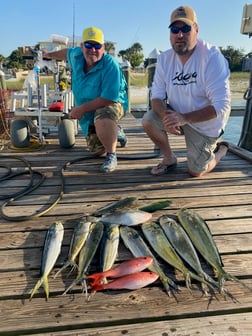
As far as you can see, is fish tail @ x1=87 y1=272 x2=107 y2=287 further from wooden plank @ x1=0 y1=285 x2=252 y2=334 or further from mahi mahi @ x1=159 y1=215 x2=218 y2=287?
mahi mahi @ x1=159 y1=215 x2=218 y2=287

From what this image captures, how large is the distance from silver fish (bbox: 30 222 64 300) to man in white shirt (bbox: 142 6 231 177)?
1.46 m

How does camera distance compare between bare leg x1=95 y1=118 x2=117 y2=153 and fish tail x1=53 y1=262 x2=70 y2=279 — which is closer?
fish tail x1=53 y1=262 x2=70 y2=279

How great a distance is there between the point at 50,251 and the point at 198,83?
2.13 meters

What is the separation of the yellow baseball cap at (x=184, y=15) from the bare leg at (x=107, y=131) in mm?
1218

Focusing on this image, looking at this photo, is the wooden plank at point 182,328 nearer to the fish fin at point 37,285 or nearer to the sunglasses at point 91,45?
the fish fin at point 37,285

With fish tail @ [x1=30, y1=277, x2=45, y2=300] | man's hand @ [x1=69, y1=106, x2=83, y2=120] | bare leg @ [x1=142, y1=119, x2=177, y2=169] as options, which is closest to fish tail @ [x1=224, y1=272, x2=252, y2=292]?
fish tail @ [x1=30, y1=277, x2=45, y2=300]

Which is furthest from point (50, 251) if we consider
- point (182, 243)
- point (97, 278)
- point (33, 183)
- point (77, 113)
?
point (77, 113)

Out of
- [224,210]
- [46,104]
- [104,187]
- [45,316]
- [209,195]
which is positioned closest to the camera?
[45,316]

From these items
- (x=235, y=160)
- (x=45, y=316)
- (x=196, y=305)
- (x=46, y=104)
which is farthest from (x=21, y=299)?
(x=46, y=104)

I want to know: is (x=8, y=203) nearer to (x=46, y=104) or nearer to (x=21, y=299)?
(x=21, y=299)

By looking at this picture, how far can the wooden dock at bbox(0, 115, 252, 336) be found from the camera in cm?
151

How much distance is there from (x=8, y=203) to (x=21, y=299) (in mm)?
1240

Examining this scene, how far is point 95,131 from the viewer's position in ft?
12.9

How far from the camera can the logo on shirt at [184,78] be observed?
10.0 ft
